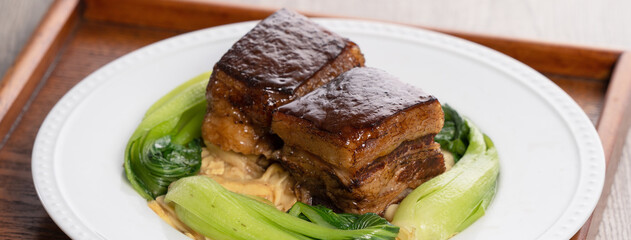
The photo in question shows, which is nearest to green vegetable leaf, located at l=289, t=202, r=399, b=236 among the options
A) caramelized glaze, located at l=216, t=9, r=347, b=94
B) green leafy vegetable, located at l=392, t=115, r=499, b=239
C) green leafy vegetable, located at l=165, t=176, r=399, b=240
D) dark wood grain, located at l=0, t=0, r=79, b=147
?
green leafy vegetable, located at l=165, t=176, r=399, b=240

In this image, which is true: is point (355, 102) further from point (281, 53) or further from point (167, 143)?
point (167, 143)

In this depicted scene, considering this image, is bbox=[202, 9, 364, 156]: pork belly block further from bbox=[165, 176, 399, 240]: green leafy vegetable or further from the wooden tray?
the wooden tray

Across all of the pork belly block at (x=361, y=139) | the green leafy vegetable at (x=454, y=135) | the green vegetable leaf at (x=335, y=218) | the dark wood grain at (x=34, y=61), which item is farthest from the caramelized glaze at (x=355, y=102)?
the dark wood grain at (x=34, y=61)

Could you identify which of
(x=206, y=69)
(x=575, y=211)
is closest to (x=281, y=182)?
(x=206, y=69)

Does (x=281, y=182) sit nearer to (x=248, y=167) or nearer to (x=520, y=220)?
(x=248, y=167)

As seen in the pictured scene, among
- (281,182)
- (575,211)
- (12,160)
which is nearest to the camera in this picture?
(575,211)
